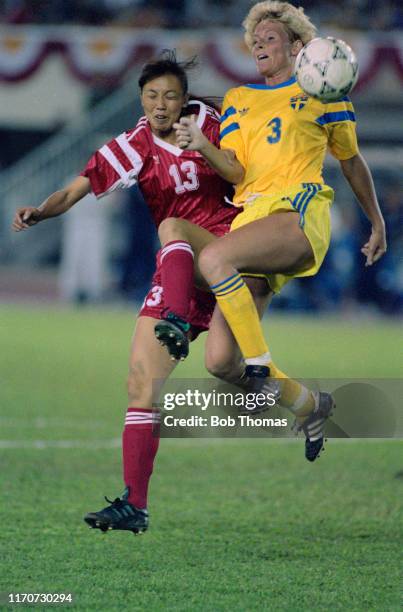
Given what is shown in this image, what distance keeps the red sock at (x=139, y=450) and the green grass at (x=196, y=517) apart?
353mm

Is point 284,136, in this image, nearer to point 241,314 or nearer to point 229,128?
point 229,128

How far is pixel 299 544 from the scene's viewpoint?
6.59 m

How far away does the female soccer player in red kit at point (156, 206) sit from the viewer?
6.04 metres

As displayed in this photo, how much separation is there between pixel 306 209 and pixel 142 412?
51.0 inches

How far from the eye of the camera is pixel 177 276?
5.96 meters

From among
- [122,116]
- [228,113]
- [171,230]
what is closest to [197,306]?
[171,230]

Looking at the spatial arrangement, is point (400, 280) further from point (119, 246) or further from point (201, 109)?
point (201, 109)

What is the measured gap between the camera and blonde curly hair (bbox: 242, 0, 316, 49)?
621 centimetres

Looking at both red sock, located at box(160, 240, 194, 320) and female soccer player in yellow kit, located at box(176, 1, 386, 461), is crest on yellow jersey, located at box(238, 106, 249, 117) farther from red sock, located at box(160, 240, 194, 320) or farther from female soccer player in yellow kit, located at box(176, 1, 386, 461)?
red sock, located at box(160, 240, 194, 320)

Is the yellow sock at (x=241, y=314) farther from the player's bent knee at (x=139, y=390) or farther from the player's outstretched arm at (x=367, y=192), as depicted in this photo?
the player's outstretched arm at (x=367, y=192)

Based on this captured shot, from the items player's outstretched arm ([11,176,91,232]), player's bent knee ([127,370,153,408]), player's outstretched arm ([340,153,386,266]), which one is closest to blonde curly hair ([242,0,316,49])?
player's outstretched arm ([340,153,386,266])

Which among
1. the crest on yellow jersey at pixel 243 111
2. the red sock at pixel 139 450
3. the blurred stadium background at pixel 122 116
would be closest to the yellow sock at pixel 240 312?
the red sock at pixel 139 450

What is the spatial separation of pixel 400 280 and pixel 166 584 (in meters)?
15.9

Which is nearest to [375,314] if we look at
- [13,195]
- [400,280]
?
[400,280]
